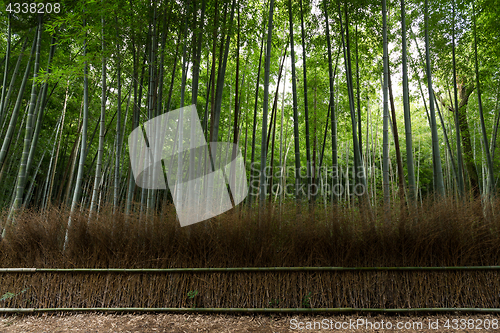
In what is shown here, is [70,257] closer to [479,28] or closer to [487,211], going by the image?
[487,211]

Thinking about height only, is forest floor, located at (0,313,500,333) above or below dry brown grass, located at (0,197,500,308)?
below

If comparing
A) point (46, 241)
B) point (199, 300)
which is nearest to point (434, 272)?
point (199, 300)

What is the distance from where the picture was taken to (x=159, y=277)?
101 inches

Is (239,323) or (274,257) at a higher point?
(274,257)

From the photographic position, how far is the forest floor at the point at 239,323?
2.20 meters

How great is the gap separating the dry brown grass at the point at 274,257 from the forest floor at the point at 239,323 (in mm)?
107

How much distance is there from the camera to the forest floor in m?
2.20

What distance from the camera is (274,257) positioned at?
2539 mm

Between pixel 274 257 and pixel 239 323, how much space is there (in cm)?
62

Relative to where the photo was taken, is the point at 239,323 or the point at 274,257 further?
the point at 274,257

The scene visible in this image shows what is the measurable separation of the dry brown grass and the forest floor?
11 cm

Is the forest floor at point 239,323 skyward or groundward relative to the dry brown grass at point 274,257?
groundward

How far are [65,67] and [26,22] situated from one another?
1.18m

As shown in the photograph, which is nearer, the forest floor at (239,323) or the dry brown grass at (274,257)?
the forest floor at (239,323)
